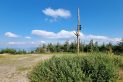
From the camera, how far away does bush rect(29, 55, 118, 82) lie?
1231cm

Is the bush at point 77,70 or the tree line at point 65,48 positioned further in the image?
the tree line at point 65,48

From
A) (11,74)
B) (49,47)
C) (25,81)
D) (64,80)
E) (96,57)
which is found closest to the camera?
(64,80)

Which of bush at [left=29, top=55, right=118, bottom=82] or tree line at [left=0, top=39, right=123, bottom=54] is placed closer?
bush at [left=29, top=55, right=118, bottom=82]

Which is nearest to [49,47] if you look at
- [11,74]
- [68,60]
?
[11,74]

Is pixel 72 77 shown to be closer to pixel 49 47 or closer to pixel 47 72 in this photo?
pixel 47 72

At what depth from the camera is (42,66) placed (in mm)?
13594

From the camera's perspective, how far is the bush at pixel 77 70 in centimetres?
1231

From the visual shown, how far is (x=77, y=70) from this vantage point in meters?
12.2

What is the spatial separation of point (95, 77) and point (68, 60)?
5.70 ft

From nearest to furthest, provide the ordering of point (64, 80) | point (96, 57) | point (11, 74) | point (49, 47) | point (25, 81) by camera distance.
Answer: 1. point (64, 80)
2. point (96, 57)
3. point (25, 81)
4. point (11, 74)
5. point (49, 47)

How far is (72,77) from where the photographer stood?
→ 12.4m

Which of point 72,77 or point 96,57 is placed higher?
point 96,57

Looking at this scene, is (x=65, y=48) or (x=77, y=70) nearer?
(x=77, y=70)

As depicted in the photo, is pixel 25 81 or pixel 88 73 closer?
pixel 88 73
